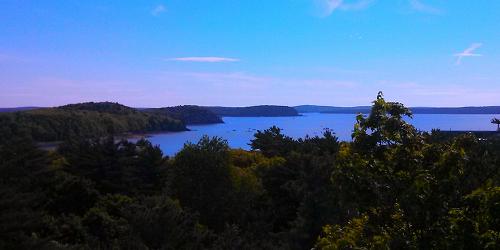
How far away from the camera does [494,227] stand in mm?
5492

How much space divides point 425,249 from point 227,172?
1052 inches

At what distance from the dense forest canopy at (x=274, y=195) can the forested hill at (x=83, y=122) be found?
148 feet

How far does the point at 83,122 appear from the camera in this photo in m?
120

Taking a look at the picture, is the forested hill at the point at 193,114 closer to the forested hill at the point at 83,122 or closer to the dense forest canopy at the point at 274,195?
the forested hill at the point at 83,122

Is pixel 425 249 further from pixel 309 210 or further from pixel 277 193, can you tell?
pixel 277 193

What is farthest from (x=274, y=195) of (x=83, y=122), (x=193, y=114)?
(x=193, y=114)

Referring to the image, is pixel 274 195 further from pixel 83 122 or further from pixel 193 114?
pixel 193 114

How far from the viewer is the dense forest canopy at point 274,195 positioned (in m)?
5.64

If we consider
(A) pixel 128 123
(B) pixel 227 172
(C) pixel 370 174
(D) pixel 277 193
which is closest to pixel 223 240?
(C) pixel 370 174

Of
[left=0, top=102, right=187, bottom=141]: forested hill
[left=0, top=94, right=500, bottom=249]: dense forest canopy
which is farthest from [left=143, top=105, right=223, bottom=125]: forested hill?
[left=0, top=94, right=500, bottom=249]: dense forest canopy

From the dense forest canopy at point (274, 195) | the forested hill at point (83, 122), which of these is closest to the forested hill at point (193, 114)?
the forested hill at point (83, 122)

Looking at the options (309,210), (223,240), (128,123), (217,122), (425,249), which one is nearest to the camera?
(425,249)

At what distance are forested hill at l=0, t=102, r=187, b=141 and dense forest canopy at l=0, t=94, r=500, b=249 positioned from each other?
45109mm

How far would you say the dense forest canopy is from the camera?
564 centimetres
